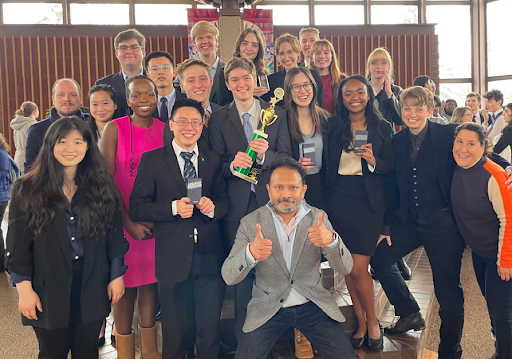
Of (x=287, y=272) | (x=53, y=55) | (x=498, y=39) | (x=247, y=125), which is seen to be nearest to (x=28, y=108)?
(x=53, y=55)

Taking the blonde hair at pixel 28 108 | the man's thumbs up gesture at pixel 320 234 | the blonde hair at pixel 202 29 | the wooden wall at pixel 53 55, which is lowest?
the man's thumbs up gesture at pixel 320 234

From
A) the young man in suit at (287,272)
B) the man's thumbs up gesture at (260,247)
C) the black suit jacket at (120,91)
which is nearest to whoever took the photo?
the man's thumbs up gesture at (260,247)

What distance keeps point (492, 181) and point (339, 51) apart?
8.75 metres

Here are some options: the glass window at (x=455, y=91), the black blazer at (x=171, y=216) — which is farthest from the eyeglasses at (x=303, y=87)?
the glass window at (x=455, y=91)

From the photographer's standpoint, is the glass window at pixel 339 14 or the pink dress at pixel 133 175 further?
the glass window at pixel 339 14

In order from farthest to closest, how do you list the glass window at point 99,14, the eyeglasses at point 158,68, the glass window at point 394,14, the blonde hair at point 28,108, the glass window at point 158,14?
the glass window at point 394,14 < the glass window at point 158,14 < the glass window at point 99,14 < the blonde hair at point 28,108 < the eyeglasses at point 158,68

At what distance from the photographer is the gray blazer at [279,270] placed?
2.20m

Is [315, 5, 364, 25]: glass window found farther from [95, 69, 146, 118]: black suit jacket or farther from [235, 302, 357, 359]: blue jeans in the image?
[235, 302, 357, 359]: blue jeans

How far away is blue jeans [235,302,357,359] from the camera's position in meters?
2.12

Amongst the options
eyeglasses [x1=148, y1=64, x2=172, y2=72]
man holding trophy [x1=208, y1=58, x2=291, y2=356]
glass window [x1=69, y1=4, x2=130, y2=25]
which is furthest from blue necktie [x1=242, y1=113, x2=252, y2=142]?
glass window [x1=69, y1=4, x2=130, y2=25]

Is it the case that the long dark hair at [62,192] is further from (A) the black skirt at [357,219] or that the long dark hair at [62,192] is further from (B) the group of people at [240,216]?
(A) the black skirt at [357,219]

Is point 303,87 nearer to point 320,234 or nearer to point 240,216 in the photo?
point 240,216

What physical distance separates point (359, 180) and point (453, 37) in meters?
10.5

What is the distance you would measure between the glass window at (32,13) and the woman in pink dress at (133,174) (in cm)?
948
